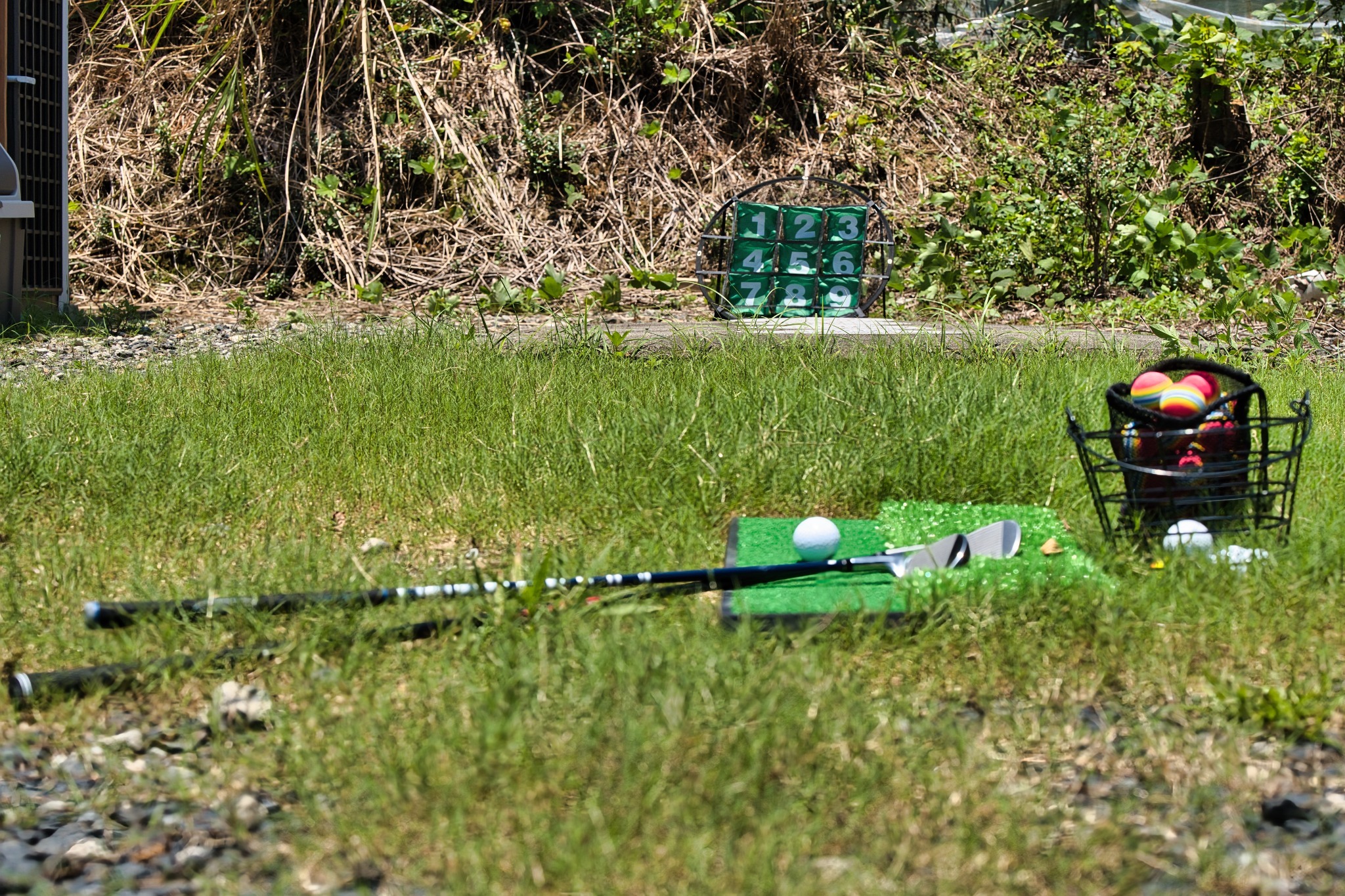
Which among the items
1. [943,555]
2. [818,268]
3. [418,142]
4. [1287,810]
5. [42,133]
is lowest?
[1287,810]

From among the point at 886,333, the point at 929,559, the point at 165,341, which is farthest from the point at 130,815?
the point at 165,341

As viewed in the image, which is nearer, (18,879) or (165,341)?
(18,879)

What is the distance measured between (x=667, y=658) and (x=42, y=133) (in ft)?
19.8

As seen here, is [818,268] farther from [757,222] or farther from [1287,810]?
[1287,810]

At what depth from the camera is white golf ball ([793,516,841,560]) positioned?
2.88 m

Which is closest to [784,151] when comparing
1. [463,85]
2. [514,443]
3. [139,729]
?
[463,85]

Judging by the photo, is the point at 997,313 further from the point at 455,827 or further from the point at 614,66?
the point at 455,827

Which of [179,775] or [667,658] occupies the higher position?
[667,658]

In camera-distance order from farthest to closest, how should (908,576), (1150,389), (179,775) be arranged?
(1150,389) < (908,576) < (179,775)

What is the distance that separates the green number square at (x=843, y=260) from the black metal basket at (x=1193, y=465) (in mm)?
3441

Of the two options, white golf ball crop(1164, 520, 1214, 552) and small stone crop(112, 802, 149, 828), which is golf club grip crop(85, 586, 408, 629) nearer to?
small stone crop(112, 802, 149, 828)

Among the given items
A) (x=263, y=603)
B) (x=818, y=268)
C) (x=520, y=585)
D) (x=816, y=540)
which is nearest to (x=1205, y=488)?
(x=816, y=540)

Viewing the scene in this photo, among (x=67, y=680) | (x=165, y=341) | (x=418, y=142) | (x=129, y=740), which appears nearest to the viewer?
(x=129, y=740)

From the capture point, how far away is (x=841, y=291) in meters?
6.40
